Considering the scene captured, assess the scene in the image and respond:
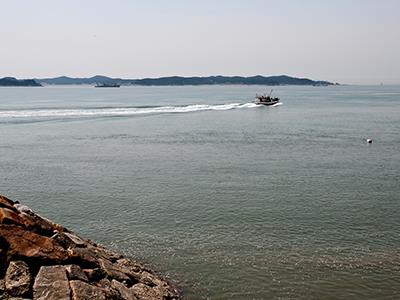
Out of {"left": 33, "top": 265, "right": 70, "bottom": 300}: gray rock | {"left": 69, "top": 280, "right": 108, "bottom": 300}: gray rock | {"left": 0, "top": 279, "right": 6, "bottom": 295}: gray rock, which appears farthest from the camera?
{"left": 69, "top": 280, "right": 108, "bottom": 300}: gray rock

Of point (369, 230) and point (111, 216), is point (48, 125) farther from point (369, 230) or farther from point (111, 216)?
point (369, 230)

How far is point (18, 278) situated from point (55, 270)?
121 centimetres

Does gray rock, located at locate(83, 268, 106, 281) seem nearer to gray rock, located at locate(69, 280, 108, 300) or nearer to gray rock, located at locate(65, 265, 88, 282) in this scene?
gray rock, located at locate(65, 265, 88, 282)

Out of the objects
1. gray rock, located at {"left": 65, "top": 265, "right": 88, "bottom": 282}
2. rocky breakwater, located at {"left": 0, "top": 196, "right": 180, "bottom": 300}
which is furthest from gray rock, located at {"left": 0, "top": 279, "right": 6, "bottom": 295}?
gray rock, located at {"left": 65, "top": 265, "right": 88, "bottom": 282}

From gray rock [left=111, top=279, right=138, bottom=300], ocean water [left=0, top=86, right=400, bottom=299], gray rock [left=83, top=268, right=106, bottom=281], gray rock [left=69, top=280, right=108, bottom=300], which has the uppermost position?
gray rock [left=69, top=280, right=108, bottom=300]

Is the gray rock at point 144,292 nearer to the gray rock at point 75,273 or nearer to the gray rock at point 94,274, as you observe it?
the gray rock at point 94,274

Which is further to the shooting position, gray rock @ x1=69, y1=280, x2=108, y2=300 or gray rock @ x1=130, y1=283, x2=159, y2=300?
gray rock @ x1=130, y1=283, x2=159, y2=300

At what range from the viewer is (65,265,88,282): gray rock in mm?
15539

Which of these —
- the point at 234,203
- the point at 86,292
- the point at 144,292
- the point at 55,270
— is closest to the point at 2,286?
the point at 55,270

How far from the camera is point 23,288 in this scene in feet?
47.3

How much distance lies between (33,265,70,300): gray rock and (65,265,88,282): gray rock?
18 centimetres

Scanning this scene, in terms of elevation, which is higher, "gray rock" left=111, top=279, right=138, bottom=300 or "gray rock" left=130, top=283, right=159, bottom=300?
"gray rock" left=111, top=279, right=138, bottom=300

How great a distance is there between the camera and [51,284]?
579 inches

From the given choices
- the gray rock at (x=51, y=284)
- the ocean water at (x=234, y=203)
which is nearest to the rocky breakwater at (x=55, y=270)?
the gray rock at (x=51, y=284)
